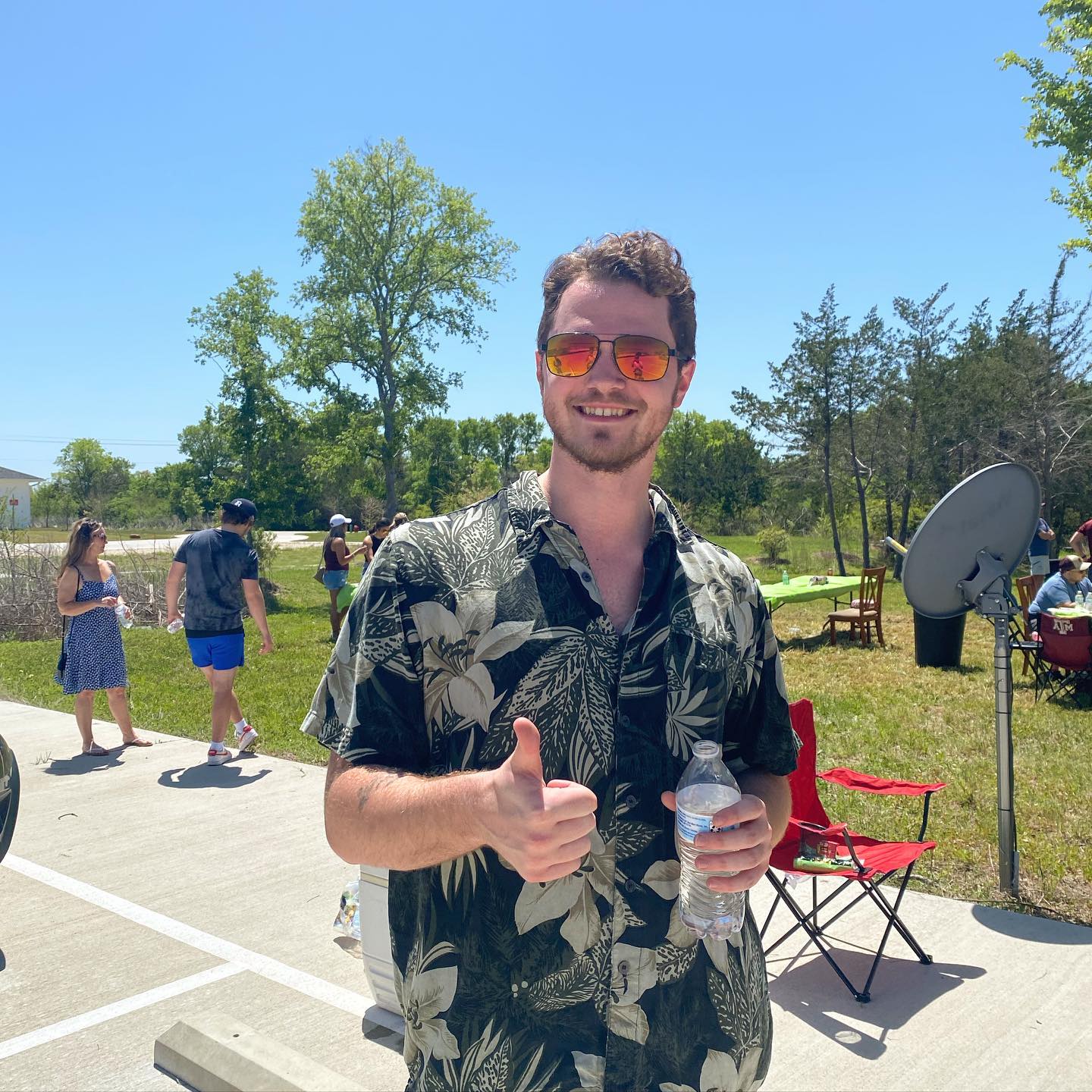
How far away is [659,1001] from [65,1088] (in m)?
2.87

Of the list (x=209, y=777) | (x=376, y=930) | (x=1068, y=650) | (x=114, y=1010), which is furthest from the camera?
(x=1068, y=650)

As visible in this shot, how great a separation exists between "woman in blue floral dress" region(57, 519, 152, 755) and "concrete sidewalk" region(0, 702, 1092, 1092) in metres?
1.93

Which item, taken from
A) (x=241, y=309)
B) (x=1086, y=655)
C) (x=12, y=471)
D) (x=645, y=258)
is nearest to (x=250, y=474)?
(x=241, y=309)

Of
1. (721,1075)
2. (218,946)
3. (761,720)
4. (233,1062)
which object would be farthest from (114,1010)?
(761,720)

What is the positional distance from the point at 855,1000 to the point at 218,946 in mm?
2876

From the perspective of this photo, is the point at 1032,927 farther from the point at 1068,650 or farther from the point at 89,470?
the point at 89,470

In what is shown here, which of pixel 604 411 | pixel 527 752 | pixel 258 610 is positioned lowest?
pixel 258 610

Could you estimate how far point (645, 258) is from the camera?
1.75m

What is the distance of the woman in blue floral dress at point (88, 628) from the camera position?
789 centimetres

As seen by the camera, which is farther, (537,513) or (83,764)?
(83,764)

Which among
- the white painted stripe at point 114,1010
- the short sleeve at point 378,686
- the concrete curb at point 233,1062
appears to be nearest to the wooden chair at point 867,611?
the white painted stripe at point 114,1010

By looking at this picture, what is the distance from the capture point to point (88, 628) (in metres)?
7.96

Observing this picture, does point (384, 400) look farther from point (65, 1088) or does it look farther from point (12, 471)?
point (12, 471)

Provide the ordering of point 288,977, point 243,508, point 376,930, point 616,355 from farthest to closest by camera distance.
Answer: point 243,508
point 288,977
point 376,930
point 616,355
